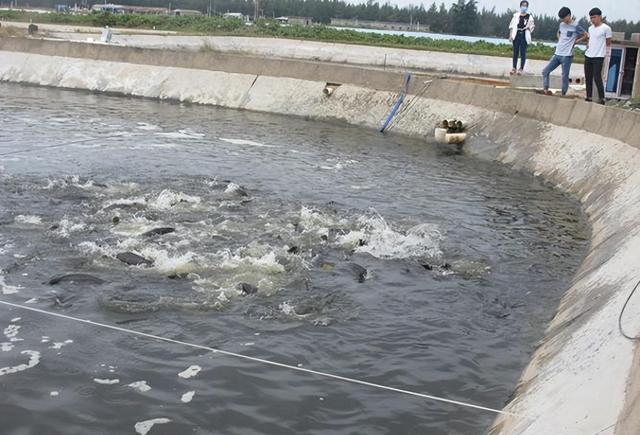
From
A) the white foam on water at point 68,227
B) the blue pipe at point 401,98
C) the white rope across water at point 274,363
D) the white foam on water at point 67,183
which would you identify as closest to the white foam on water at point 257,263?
the white rope across water at point 274,363

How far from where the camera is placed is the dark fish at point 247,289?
1046 centimetres

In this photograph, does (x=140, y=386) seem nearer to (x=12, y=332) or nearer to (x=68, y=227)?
(x=12, y=332)

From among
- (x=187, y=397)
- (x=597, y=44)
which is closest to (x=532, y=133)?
(x=597, y=44)

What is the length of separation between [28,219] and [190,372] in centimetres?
660

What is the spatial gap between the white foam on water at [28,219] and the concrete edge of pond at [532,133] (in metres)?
8.73

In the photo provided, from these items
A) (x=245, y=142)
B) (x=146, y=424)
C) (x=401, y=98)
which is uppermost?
(x=401, y=98)

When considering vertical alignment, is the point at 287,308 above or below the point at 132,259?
below

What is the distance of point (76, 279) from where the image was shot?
1055 centimetres

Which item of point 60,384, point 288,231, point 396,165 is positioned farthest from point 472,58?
point 60,384

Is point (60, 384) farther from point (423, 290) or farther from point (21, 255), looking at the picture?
point (423, 290)

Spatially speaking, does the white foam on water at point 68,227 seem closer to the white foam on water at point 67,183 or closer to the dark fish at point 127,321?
the white foam on water at point 67,183

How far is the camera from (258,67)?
32.0m

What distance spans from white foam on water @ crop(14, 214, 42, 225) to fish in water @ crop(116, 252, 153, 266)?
103 inches

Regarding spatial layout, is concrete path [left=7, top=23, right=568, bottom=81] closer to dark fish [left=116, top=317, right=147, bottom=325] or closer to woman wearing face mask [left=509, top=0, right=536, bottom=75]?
woman wearing face mask [left=509, top=0, right=536, bottom=75]
